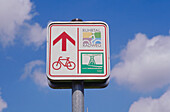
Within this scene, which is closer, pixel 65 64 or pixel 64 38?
pixel 65 64

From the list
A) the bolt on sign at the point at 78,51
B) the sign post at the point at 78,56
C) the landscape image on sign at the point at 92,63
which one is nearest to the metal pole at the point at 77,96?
the sign post at the point at 78,56

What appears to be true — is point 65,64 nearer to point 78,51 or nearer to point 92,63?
point 78,51

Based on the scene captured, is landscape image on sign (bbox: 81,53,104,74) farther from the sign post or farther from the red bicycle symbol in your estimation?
the red bicycle symbol

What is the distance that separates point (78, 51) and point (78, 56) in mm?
162

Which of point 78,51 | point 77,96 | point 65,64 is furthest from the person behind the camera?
point 78,51

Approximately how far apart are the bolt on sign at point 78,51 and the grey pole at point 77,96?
0.25 meters

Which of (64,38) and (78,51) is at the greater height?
(64,38)

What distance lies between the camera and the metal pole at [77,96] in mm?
9945

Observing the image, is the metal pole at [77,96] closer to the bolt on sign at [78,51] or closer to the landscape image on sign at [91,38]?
the bolt on sign at [78,51]

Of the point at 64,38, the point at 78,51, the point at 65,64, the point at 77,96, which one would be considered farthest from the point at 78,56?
the point at 77,96

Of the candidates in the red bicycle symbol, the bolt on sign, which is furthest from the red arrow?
the red bicycle symbol

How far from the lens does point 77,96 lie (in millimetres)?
10109

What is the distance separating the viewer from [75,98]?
10086mm

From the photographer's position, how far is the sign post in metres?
10.2
